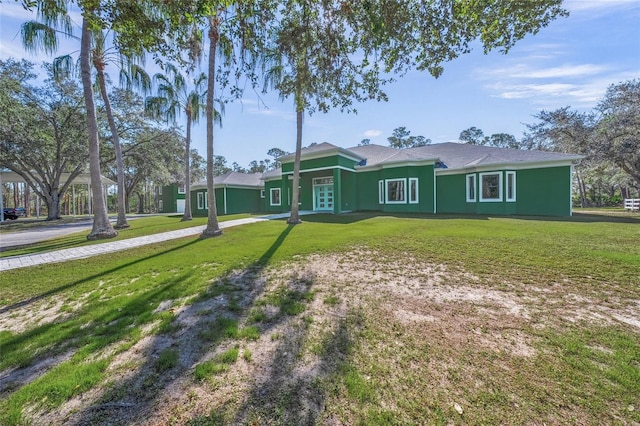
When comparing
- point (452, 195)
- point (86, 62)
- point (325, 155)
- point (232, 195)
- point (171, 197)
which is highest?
point (86, 62)

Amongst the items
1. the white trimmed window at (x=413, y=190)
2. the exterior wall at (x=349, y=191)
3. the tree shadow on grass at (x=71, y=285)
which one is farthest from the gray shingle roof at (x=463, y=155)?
the tree shadow on grass at (x=71, y=285)

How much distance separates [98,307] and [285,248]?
433 centimetres

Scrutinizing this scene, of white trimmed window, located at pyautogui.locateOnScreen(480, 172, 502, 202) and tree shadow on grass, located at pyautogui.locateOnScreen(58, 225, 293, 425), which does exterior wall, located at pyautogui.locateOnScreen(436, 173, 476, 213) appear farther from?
tree shadow on grass, located at pyautogui.locateOnScreen(58, 225, 293, 425)

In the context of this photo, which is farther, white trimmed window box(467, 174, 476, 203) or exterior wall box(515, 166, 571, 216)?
white trimmed window box(467, 174, 476, 203)

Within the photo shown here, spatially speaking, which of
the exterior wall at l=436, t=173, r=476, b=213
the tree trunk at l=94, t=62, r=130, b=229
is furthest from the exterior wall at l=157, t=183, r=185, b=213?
the exterior wall at l=436, t=173, r=476, b=213

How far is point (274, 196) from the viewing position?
23969 millimetres

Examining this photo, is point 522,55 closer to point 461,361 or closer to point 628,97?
point 461,361

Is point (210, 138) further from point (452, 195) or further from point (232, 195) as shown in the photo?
point (232, 195)

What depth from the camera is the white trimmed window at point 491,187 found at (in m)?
15.8

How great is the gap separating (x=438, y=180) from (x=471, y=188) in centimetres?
207

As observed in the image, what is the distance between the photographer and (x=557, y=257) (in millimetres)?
5879

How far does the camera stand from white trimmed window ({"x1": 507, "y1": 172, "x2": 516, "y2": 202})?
51.2 feet

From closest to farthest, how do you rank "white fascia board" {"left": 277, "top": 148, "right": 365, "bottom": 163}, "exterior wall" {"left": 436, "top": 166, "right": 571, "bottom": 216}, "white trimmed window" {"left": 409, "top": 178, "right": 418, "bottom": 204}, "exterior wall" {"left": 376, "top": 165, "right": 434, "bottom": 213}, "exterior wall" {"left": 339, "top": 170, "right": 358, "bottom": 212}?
"exterior wall" {"left": 436, "top": 166, "right": 571, "bottom": 216} → "white fascia board" {"left": 277, "top": 148, "right": 365, "bottom": 163} → "exterior wall" {"left": 376, "top": 165, "right": 434, "bottom": 213} → "white trimmed window" {"left": 409, "top": 178, "right": 418, "bottom": 204} → "exterior wall" {"left": 339, "top": 170, "right": 358, "bottom": 212}

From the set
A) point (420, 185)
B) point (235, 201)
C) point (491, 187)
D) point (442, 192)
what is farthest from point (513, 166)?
point (235, 201)
